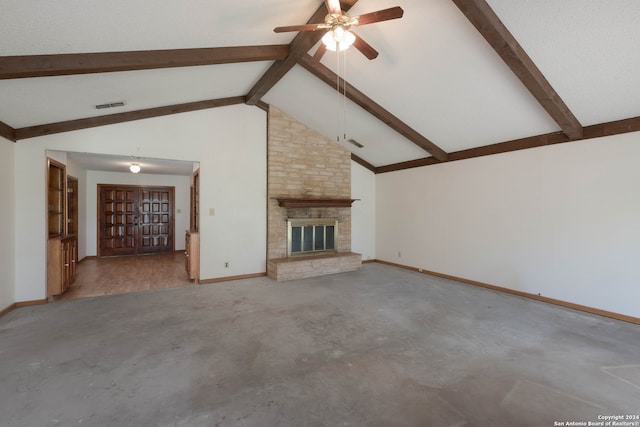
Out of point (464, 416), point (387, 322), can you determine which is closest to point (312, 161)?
point (387, 322)

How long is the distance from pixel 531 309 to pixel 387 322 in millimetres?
2194

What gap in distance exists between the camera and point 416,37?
10.8 ft

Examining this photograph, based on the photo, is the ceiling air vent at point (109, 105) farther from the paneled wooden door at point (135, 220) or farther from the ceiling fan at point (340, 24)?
the paneled wooden door at point (135, 220)

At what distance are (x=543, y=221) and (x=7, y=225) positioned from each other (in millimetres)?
7528

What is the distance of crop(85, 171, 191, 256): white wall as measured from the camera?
7.62 m

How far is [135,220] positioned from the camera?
8.20 meters

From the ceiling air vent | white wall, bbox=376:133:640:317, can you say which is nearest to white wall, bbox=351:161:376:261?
white wall, bbox=376:133:640:317

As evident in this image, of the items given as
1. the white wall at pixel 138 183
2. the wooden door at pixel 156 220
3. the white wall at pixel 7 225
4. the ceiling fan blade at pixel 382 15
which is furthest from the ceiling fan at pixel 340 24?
the wooden door at pixel 156 220

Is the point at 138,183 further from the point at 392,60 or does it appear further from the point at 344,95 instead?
the point at 392,60

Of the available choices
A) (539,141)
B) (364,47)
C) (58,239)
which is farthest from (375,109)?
(58,239)

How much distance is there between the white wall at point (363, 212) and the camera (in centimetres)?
718

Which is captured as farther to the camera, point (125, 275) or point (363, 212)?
point (363, 212)

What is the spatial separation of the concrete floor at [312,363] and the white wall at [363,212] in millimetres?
3081

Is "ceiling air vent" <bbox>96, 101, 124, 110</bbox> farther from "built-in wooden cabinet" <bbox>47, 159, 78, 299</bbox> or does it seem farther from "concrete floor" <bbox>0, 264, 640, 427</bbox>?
"concrete floor" <bbox>0, 264, 640, 427</bbox>
